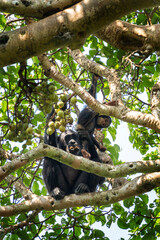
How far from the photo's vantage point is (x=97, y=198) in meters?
3.72

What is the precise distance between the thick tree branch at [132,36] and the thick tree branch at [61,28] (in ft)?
3.40

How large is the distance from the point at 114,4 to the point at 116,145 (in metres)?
4.16

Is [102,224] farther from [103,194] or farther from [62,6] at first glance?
[62,6]

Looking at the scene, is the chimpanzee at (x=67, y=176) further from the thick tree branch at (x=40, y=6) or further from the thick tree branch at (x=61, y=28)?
the thick tree branch at (x=61, y=28)

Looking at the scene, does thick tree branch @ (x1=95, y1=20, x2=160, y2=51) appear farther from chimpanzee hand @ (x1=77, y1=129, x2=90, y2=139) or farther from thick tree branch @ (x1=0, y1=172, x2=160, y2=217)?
chimpanzee hand @ (x1=77, y1=129, x2=90, y2=139)

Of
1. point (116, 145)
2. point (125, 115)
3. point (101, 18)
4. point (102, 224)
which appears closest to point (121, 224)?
point (102, 224)

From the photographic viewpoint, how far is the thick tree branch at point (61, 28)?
6.71 ft

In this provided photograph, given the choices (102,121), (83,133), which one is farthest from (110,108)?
(102,121)

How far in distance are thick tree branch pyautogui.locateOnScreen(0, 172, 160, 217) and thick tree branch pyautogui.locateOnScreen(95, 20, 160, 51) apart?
134cm

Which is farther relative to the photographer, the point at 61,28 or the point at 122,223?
the point at 122,223

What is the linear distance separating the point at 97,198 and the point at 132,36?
1.86 meters

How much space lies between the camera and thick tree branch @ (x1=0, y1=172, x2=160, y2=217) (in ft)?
11.1

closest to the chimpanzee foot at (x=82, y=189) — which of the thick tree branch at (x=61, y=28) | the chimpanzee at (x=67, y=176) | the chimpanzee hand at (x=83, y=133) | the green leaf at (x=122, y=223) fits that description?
the chimpanzee at (x=67, y=176)

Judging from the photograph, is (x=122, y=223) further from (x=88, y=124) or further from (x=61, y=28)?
(x=61, y=28)
